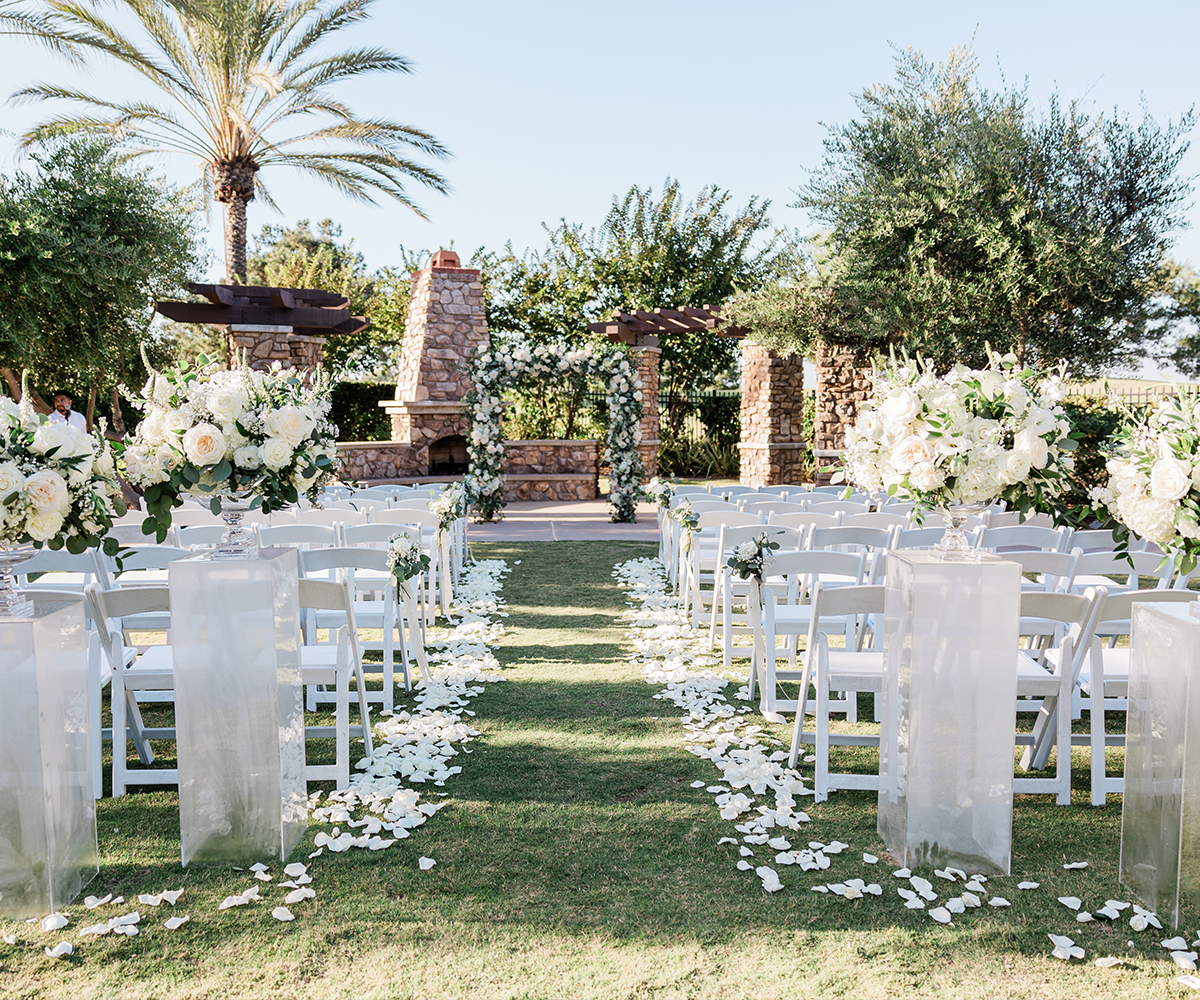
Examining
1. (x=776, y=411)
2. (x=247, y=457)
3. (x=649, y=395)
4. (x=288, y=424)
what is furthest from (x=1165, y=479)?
(x=649, y=395)

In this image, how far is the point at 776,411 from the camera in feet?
50.0

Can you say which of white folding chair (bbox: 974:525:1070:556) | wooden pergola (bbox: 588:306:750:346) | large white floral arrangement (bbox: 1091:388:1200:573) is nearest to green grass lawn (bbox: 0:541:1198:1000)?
large white floral arrangement (bbox: 1091:388:1200:573)

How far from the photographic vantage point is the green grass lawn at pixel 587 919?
2.31m

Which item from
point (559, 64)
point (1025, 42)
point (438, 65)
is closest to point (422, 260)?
point (559, 64)

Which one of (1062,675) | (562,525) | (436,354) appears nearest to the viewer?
(1062,675)

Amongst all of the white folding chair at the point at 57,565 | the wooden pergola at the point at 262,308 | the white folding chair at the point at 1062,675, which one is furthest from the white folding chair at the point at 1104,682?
the wooden pergola at the point at 262,308

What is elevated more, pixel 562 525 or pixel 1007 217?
pixel 1007 217

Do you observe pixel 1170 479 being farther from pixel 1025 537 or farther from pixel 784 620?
pixel 1025 537

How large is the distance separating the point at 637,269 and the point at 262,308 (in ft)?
34.1

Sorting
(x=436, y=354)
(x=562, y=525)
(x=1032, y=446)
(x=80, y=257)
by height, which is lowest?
(x=562, y=525)

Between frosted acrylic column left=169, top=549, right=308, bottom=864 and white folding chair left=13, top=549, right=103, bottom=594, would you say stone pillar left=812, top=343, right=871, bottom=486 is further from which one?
frosted acrylic column left=169, top=549, right=308, bottom=864

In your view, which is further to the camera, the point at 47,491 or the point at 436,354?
the point at 436,354

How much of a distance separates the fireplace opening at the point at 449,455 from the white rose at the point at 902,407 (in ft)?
46.3

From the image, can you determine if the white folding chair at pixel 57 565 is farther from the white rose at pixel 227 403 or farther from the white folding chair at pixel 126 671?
the white rose at pixel 227 403
